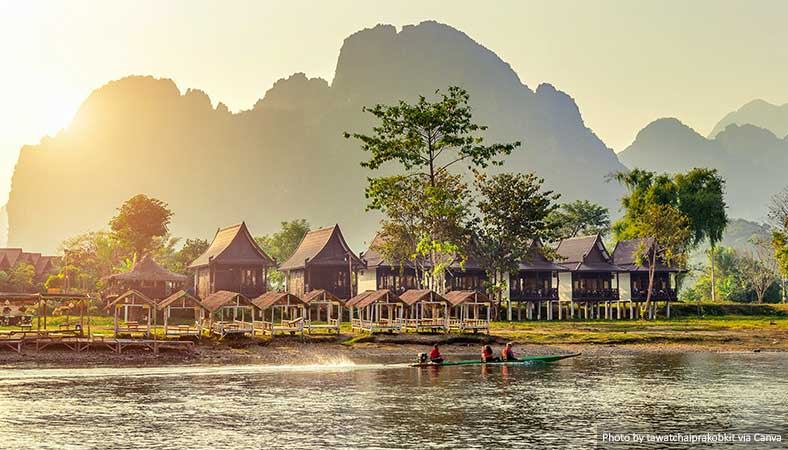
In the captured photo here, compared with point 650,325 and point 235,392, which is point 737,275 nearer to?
point 650,325

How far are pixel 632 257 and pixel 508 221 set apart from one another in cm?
1958

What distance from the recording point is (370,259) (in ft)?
292

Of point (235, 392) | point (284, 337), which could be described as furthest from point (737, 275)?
point (235, 392)

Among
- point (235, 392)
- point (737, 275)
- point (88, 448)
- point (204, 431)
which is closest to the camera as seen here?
point (88, 448)

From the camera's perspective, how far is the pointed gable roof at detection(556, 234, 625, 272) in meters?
87.2

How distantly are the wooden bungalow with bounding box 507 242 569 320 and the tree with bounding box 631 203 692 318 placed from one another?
875cm

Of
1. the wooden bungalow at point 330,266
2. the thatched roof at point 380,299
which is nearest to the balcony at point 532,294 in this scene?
the wooden bungalow at point 330,266

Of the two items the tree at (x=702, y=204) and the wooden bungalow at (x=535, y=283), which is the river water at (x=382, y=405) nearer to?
the wooden bungalow at (x=535, y=283)

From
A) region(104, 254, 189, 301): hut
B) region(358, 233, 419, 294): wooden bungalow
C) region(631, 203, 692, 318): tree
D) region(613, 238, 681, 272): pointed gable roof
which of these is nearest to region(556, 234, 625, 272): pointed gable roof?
region(613, 238, 681, 272): pointed gable roof

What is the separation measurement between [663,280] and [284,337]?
48709 millimetres

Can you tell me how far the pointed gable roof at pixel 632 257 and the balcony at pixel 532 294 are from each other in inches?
358

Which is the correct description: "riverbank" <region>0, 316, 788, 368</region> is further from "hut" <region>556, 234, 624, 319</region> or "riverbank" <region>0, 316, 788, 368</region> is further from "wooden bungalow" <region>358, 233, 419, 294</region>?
"wooden bungalow" <region>358, 233, 419, 294</region>

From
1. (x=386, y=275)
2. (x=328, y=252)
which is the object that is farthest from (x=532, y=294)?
(x=328, y=252)

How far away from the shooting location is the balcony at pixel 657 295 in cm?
→ 8731
